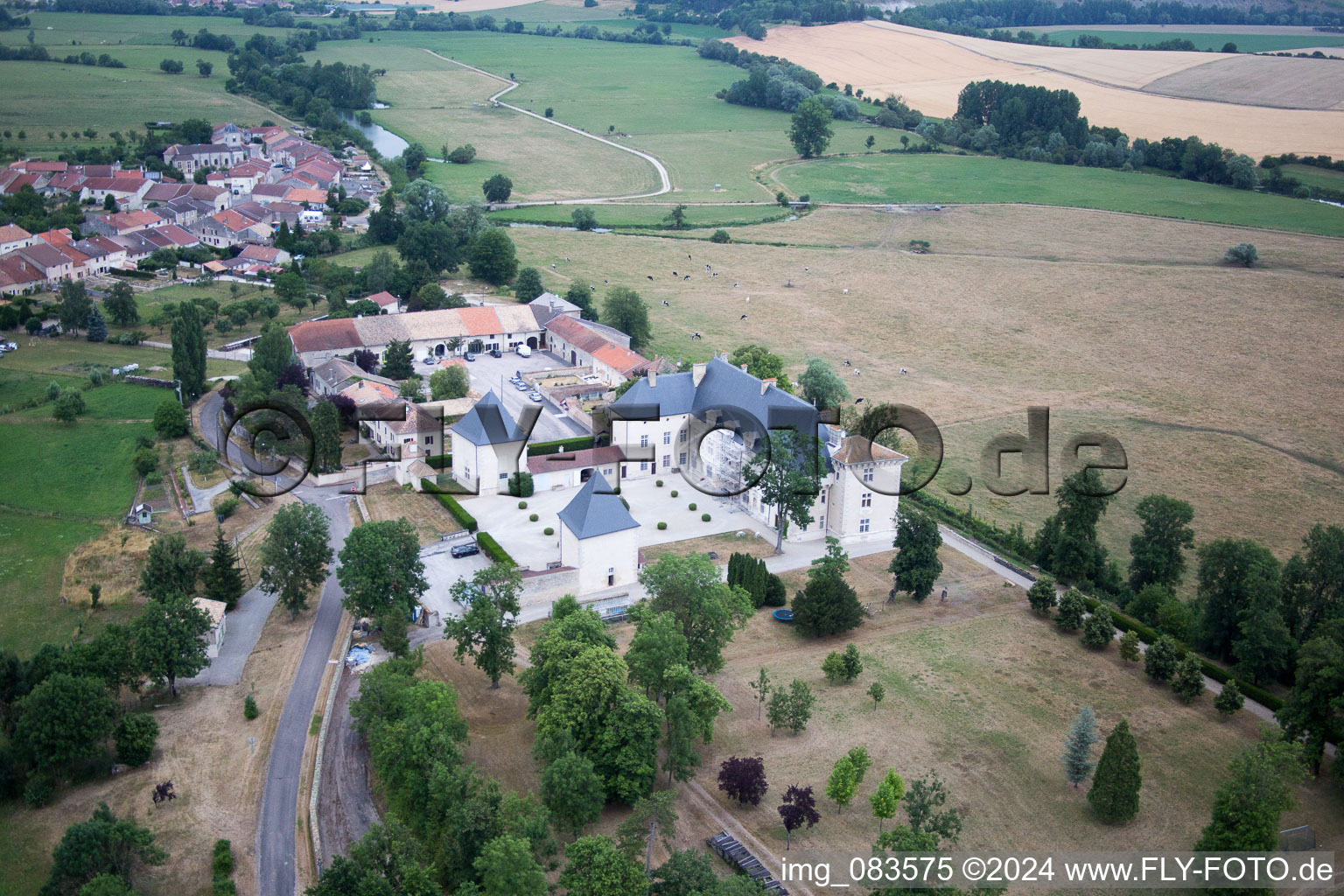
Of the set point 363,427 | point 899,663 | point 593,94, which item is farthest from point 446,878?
point 593,94

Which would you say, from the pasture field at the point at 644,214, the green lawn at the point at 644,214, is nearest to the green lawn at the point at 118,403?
the pasture field at the point at 644,214

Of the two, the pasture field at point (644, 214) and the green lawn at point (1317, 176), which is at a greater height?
the green lawn at point (1317, 176)

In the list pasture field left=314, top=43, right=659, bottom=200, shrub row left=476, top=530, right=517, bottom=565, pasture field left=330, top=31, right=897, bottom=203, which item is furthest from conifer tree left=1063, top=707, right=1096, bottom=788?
pasture field left=314, top=43, right=659, bottom=200

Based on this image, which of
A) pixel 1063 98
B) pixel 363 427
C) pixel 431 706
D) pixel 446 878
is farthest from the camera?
pixel 1063 98

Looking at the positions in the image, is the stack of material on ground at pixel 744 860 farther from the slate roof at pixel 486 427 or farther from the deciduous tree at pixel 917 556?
the slate roof at pixel 486 427

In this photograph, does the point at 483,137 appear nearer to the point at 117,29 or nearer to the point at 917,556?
the point at 117,29

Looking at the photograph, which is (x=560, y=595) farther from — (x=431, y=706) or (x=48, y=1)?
(x=48, y=1)
